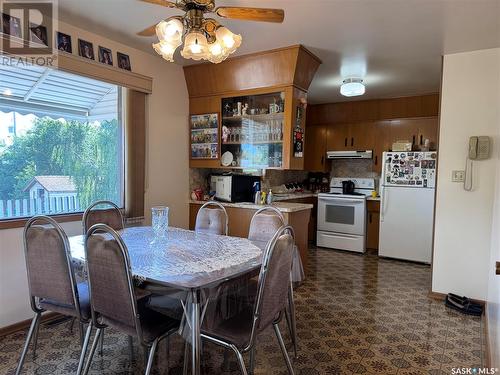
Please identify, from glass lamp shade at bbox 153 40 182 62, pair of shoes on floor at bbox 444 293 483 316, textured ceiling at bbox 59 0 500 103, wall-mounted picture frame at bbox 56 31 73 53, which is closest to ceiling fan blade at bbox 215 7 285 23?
glass lamp shade at bbox 153 40 182 62

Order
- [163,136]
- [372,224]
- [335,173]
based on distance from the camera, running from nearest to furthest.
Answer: [163,136] < [372,224] < [335,173]

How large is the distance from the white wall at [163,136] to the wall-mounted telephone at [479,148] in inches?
117

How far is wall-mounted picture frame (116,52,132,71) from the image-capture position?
10.4 feet

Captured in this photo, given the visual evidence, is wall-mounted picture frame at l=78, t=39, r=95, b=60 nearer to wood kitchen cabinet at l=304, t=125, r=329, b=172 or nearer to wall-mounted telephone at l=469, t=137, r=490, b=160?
wall-mounted telephone at l=469, t=137, r=490, b=160

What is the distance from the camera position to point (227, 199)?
385 cm

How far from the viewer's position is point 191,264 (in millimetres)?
1790

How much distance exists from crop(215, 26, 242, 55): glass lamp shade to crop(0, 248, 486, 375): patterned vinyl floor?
1951mm

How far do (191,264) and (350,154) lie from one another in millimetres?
4276

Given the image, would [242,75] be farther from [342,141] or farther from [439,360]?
[439,360]

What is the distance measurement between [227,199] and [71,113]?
178 cm

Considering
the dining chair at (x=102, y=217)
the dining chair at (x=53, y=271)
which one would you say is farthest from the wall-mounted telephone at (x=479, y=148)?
the dining chair at (x=53, y=271)

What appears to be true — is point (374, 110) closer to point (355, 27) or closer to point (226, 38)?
point (355, 27)

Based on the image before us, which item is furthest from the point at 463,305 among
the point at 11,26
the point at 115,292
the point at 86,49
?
the point at 11,26

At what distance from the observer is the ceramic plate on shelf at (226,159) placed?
12.8ft
